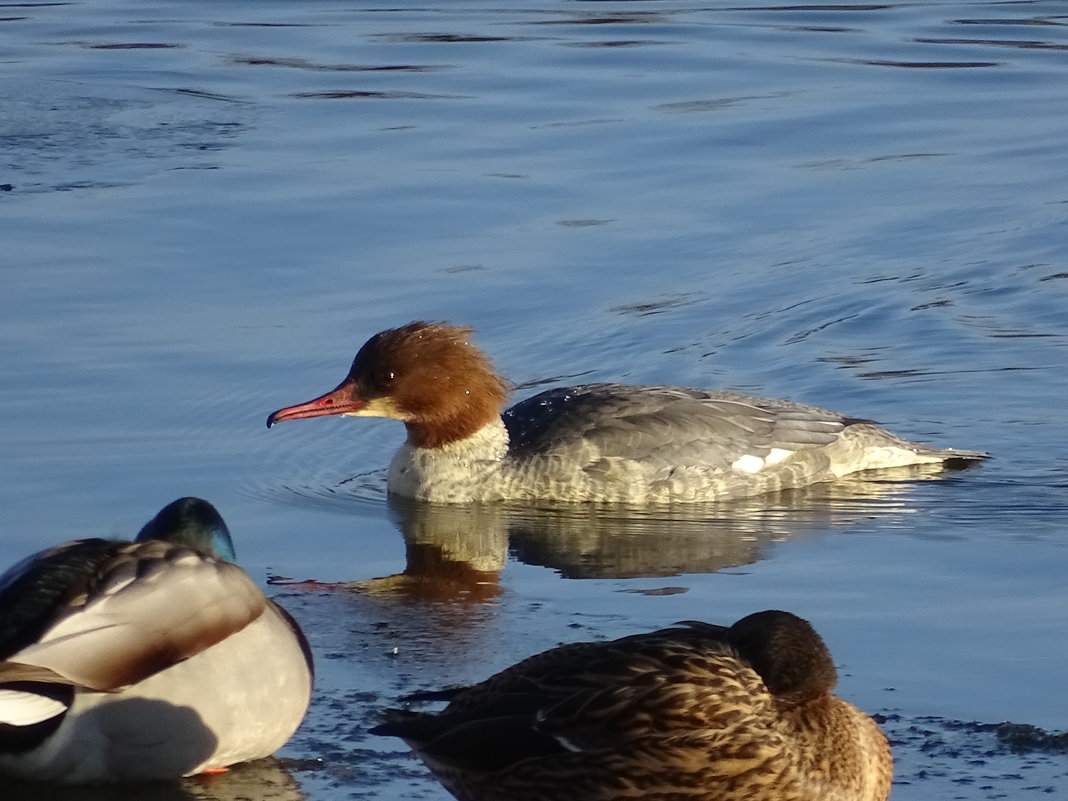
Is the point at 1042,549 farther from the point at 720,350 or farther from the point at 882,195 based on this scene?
the point at 882,195

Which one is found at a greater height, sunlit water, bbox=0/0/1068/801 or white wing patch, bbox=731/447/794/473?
sunlit water, bbox=0/0/1068/801

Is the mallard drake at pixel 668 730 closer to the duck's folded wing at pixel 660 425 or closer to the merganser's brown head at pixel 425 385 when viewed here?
the merganser's brown head at pixel 425 385

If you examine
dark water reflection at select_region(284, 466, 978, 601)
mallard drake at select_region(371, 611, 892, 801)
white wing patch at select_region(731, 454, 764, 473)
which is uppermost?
mallard drake at select_region(371, 611, 892, 801)

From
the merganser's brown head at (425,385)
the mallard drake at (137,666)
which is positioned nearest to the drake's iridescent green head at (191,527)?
the mallard drake at (137,666)

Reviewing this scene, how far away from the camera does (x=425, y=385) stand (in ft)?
35.6

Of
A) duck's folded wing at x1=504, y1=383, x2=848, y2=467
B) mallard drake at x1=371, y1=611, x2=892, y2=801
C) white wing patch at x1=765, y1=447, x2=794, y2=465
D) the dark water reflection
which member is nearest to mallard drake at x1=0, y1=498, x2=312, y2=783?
mallard drake at x1=371, y1=611, x2=892, y2=801

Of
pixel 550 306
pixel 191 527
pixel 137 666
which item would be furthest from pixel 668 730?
pixel 550 306

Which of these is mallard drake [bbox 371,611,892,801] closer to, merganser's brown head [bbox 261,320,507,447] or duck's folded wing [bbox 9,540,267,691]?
duck's folded wing [bbox 9,540,267,691]

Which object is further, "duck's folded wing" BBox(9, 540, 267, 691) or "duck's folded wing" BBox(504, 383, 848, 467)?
"duck's folded wing" BBox(504, 383, 848, 467)

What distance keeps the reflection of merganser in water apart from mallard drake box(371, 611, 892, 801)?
4888 millimetres

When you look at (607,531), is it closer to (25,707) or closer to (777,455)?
(777,455)

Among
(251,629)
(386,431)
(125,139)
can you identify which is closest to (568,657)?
(251,629)

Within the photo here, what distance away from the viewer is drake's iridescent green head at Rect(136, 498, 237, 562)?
6.82 m

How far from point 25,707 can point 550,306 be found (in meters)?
7.78
